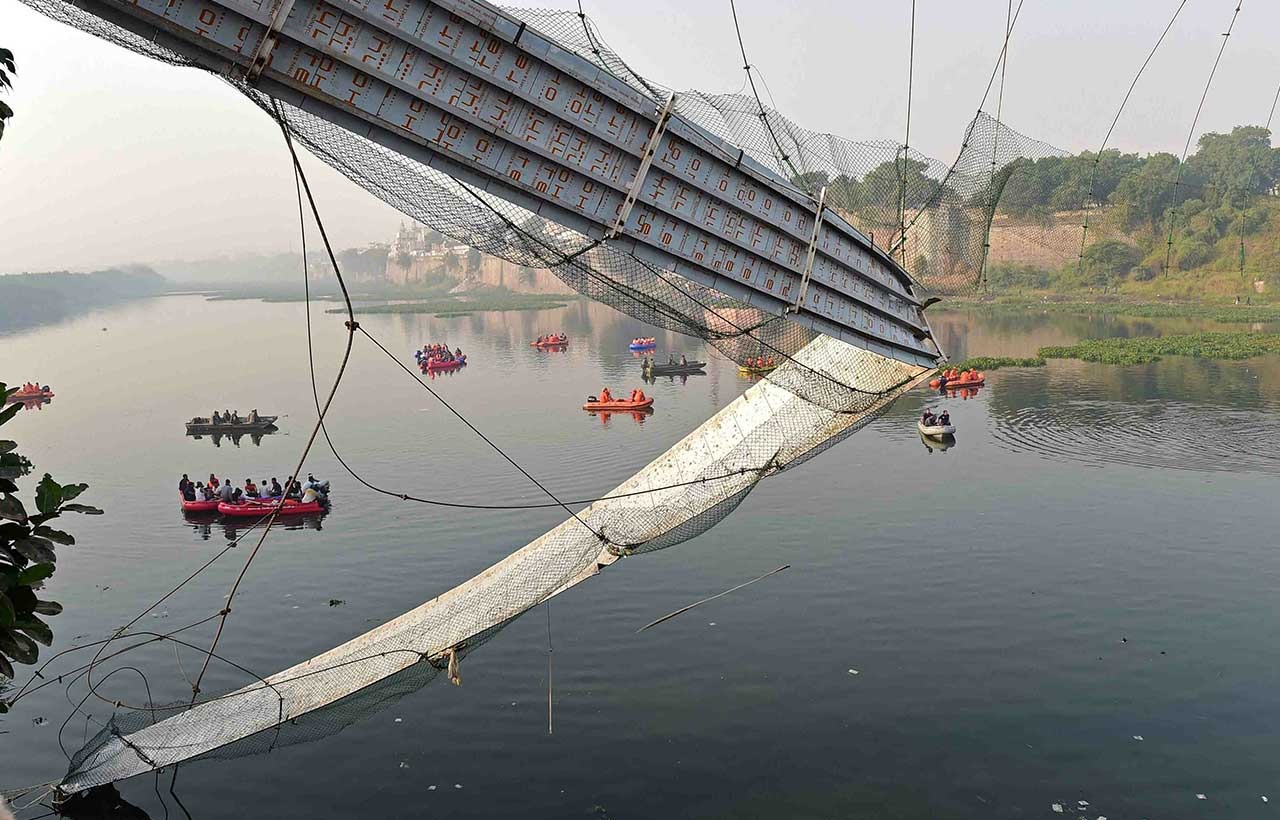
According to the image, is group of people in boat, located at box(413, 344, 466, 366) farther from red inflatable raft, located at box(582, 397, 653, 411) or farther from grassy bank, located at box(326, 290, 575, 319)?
grassy bank, located at box(326, 290, 575, 319)

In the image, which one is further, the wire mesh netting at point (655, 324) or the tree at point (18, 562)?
the wire mesh netting at point (655, 324)

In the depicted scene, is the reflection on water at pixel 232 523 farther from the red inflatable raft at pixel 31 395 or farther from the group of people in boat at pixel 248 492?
the red inflatable raft at pixel 31 395

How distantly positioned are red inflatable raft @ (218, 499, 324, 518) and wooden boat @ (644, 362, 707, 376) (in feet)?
107

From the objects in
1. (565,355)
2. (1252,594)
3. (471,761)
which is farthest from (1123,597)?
(565,355)

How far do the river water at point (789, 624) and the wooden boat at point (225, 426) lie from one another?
1963 mm

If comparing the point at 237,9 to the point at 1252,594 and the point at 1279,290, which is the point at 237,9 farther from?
the point at 1279,290

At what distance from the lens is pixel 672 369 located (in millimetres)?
63625

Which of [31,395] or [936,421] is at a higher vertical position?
[31,395]

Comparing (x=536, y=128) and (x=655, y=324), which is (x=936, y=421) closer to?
(x=655, y=324)

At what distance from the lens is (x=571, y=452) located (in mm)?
41500

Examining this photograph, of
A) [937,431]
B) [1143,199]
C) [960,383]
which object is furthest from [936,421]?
[1143,199]

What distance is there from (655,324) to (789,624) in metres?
8.91

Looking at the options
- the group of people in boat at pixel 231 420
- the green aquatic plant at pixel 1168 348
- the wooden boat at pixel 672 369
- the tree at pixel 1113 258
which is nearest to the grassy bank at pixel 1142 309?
the tree at pixel 1113 258

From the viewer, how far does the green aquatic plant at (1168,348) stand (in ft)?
203
